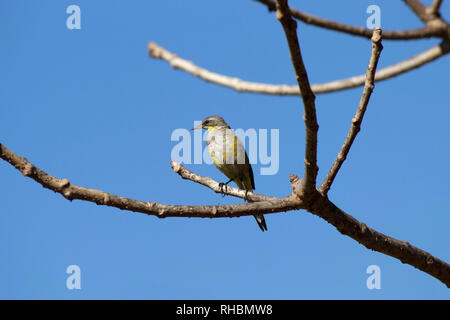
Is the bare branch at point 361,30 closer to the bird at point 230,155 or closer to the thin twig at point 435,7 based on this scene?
the thin twig at point 435,7

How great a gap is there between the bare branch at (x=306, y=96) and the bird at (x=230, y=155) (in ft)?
16.1

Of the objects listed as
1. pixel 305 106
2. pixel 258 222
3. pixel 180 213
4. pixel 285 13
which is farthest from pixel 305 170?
pixel 258 222

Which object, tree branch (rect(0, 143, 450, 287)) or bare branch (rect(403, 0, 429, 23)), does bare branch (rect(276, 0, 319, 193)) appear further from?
bare branch (rect(403, 0, 429, 23))

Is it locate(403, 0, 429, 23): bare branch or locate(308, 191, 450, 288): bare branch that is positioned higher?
locate(403, 0, 429, 23): bare branch

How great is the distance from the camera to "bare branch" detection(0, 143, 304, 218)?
339cm

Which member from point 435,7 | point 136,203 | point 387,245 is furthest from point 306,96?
point 387,245

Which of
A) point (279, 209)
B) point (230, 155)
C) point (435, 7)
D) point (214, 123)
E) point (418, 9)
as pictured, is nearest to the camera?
point (435, 7)

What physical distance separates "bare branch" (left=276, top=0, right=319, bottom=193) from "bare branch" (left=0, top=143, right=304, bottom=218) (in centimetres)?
38

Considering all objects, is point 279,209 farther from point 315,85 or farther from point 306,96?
point 306,96

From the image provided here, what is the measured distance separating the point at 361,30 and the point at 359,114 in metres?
0.71

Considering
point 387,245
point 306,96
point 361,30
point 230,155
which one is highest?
point 230,155

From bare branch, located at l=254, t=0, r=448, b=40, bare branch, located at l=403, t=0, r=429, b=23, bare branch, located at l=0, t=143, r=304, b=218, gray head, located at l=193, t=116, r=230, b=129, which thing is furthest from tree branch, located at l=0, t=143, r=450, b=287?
gray head, located at l=193, t=116, r=230, b=129

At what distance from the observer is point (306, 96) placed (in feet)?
9.62

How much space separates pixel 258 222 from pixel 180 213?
14.7 ft
